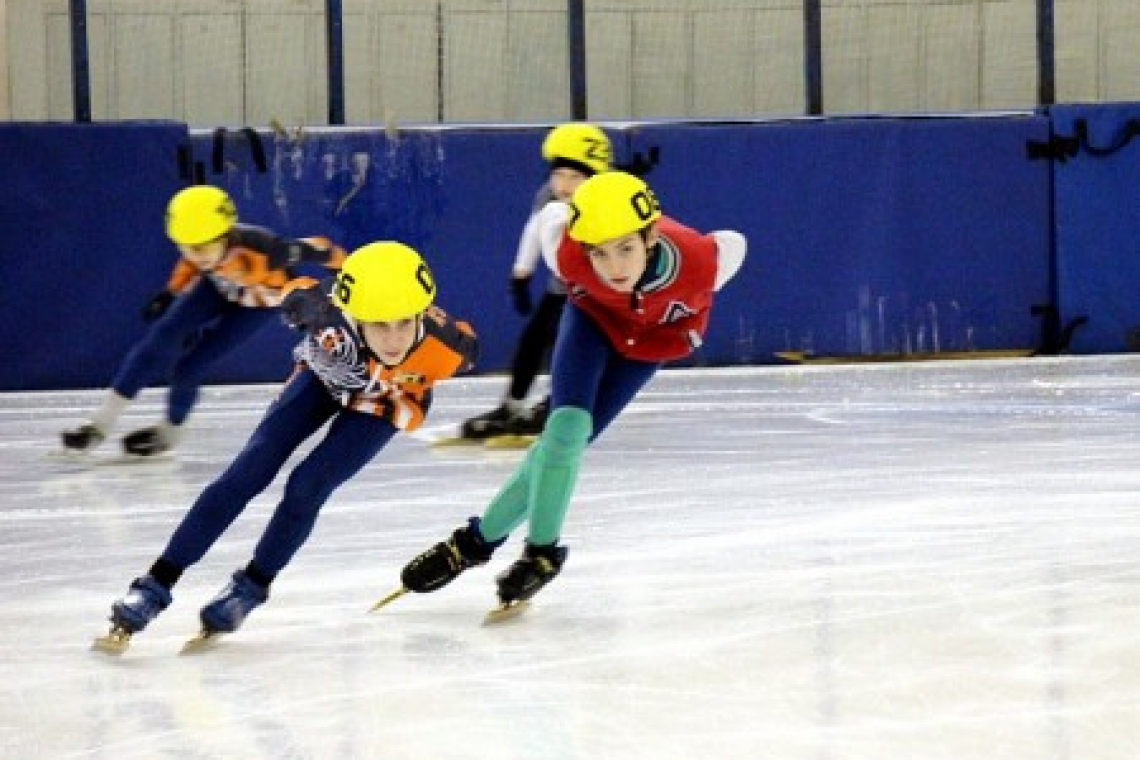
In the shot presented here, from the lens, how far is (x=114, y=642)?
462 centimetres

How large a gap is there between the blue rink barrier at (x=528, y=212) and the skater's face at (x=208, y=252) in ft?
13.6

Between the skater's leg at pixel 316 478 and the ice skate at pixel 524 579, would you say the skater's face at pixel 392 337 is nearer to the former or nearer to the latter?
the skater's leg at pixel 316 478

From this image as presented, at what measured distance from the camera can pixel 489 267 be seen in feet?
41.2

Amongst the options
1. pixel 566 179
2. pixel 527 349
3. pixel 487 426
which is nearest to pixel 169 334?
pixel 487 426

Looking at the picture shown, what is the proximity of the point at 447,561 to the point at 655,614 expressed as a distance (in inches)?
19.2

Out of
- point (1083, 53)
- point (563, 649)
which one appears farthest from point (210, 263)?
point (1083, 53)

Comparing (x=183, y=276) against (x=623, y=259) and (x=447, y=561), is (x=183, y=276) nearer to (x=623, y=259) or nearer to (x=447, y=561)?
(x=447, y=561)

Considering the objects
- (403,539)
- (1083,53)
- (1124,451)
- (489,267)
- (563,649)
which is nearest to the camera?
(563,649)

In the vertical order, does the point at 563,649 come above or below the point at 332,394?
below

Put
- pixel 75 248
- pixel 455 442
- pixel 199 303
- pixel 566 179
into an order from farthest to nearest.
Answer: pixel 75 248 < pixel 455 442 < pixel 199 303 < pixel 566 179

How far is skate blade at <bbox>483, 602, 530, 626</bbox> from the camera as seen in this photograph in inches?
195

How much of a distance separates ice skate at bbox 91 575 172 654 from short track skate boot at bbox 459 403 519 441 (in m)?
4.27

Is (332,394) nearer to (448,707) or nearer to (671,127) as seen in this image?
(448,707)

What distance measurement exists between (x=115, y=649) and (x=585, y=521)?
2.17m
